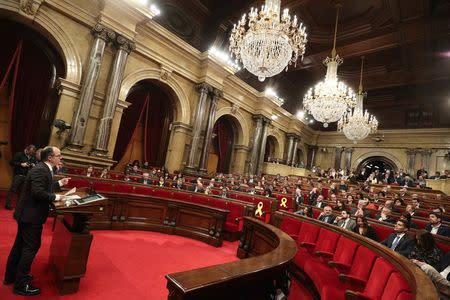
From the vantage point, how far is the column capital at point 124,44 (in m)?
8.55

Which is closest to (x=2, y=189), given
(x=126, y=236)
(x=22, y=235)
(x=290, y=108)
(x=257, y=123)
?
(x=126, y=236)

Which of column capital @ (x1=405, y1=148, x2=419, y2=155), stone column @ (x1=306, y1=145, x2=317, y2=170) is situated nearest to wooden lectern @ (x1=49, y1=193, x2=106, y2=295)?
column capital @ (x1=405, y1=148, x2=419, y2=155)

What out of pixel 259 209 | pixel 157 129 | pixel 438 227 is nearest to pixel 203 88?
pixel 157 129

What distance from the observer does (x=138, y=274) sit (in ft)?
9.86

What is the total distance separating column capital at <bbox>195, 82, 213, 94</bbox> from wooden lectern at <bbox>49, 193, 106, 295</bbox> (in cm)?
933

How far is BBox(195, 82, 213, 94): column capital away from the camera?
11.5 meters

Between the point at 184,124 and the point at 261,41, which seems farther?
the point at 184,124

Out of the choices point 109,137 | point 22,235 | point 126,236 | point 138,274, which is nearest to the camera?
point 22,235

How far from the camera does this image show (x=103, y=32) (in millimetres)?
8188

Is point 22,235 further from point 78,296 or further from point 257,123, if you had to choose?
point 257,123

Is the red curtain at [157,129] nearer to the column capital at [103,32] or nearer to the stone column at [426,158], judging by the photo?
the column capital at [103,32]

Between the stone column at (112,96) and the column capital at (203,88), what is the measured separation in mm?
3517

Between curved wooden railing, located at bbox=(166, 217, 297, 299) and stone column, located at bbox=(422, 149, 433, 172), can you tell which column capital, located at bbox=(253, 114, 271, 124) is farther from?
curved wooden railing, located at bbox=(166, 217, 297, 299)

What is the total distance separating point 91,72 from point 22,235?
6716 mm
